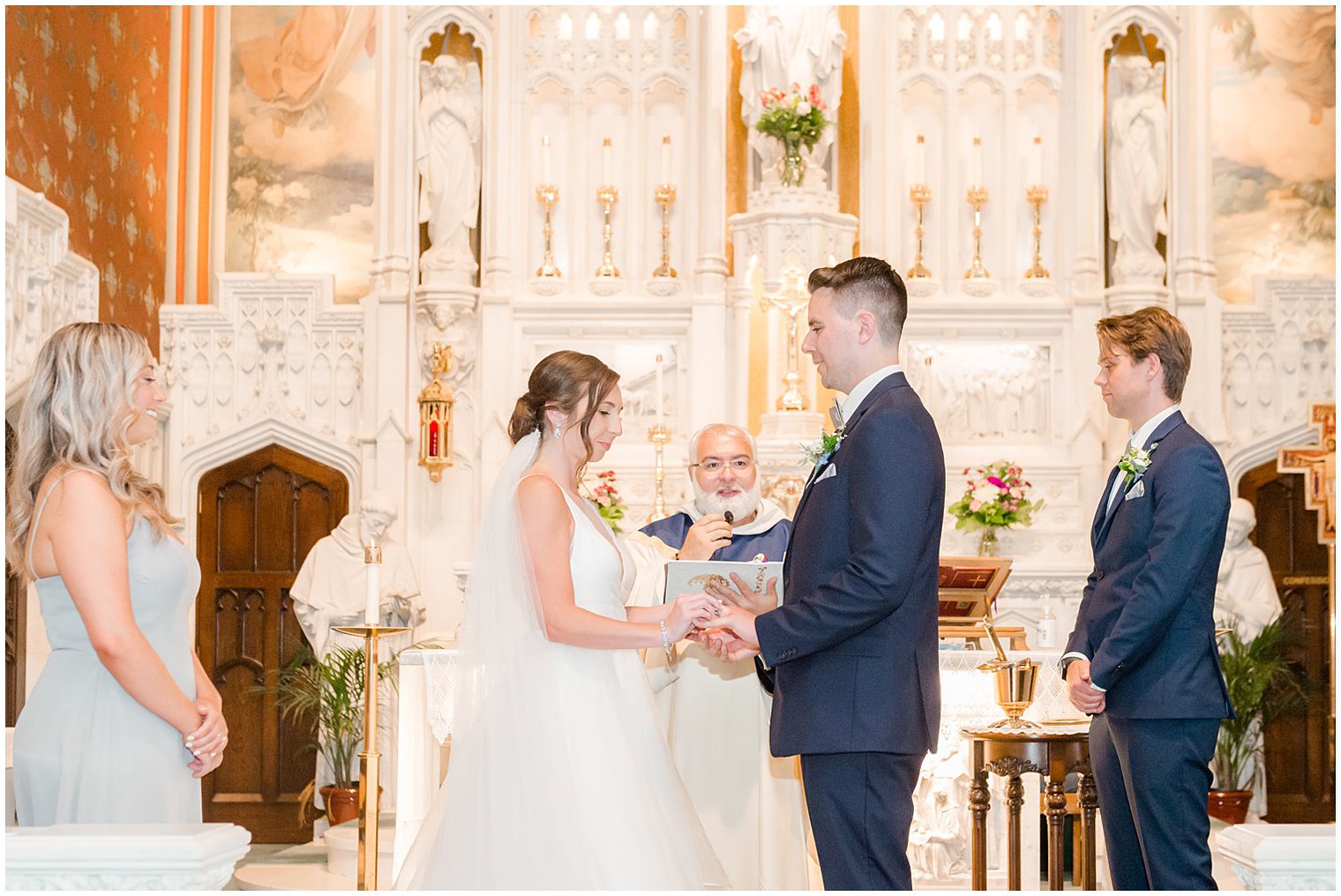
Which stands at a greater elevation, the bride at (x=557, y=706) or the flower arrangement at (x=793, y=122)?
the flower arrangement at (x=793, y=122)

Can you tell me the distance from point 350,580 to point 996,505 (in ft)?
13.5

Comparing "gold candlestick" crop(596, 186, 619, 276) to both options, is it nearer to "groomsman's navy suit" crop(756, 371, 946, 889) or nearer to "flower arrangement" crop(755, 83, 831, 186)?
"flower arrangement" crop(755, 83, 831, 186)

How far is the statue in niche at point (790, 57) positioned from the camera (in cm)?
968

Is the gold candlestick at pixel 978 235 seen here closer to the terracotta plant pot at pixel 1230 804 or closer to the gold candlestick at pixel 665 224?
the gold candlestick at pixel 665 224

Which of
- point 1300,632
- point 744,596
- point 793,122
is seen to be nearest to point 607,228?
point 793,122

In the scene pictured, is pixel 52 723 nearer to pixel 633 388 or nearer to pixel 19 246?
pixel 19 246

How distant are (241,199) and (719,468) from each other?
632 cm

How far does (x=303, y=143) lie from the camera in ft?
34.9

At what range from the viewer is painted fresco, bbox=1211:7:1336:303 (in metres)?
10.3

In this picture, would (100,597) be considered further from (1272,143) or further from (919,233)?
(1272,143)

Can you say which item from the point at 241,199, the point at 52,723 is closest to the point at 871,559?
the point at 52,723

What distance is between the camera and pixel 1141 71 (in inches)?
391

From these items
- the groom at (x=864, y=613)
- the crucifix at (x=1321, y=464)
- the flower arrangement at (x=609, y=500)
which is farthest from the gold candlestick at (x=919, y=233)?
the groom at (x=864, y=613)

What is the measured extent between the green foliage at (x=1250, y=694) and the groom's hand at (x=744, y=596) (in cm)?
581
